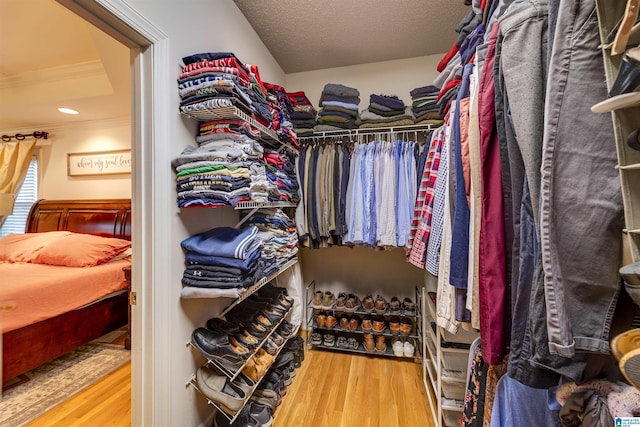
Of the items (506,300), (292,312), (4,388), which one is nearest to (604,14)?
(506,300)

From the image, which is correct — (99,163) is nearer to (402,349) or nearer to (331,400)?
(331,400)

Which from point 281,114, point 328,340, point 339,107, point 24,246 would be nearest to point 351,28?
point 339,107

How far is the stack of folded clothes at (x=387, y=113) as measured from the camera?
202 cm

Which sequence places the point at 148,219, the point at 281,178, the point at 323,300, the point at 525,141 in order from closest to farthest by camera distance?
the point at 525,141, the point at 148,219, the point at 281,178, the point at 323,300

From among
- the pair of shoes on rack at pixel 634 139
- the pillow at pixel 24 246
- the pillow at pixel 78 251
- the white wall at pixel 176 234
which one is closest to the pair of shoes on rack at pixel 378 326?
the white wall at pixel 176 234

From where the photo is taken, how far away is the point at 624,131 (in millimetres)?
439

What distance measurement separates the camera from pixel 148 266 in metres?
1.00

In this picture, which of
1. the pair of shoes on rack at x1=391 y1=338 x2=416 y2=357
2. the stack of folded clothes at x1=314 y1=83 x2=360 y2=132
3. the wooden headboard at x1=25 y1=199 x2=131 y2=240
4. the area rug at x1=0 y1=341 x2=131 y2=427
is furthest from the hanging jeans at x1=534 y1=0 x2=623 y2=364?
the wooden headboard at x1=25 y1=199 x2=131 y2=240

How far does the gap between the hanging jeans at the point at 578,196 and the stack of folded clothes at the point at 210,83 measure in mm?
1018

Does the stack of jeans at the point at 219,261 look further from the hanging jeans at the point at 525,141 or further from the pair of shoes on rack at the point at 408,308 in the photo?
the pair of shoes on rack at the point at 408,308

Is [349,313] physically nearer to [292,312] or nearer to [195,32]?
[292,312]

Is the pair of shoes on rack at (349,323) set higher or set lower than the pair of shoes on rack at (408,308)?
lower

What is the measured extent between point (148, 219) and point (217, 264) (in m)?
0.32

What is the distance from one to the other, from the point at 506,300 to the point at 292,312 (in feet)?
5.00
